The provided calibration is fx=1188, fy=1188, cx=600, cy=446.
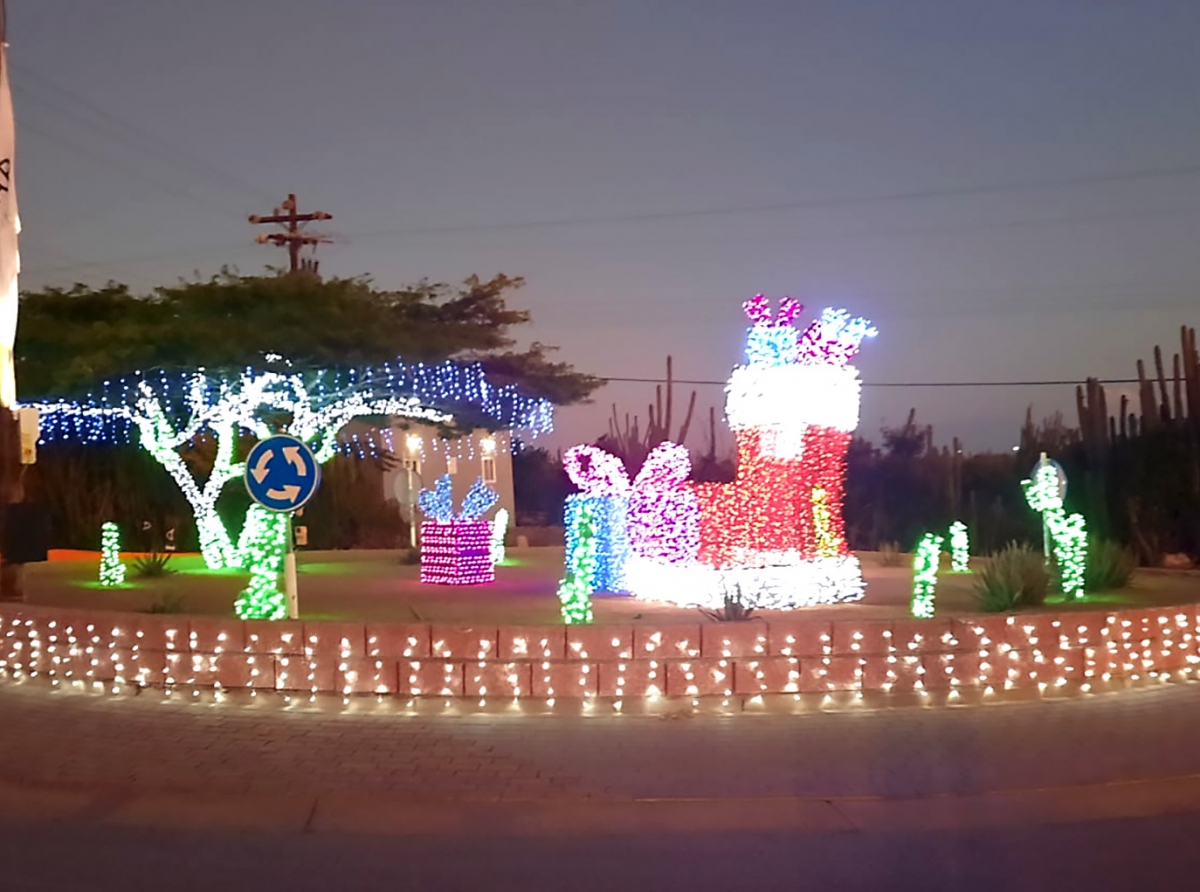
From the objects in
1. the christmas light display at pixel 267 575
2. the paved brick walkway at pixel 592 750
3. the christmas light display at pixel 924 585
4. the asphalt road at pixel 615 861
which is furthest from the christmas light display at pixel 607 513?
the asphalt road at pixel 615 861

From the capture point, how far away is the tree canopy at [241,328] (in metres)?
19.0

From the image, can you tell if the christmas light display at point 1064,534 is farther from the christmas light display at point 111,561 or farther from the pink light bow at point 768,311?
the christmas light display at point 111,561

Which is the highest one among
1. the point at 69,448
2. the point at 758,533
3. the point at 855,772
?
the point at 69,448

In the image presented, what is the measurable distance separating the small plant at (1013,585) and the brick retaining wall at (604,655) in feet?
7.29

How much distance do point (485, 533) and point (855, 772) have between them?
37.5 ft

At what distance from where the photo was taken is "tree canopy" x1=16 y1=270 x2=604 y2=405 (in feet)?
62.5

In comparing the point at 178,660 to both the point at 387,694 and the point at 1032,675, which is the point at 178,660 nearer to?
the point at 387,694

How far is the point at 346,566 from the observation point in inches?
879

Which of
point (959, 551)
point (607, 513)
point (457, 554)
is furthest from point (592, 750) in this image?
point (959, 551)

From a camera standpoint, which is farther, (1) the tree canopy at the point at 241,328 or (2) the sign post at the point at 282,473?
(1) the tree canopy at the point at 241,328

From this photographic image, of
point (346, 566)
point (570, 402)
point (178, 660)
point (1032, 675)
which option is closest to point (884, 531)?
point (570, 402)

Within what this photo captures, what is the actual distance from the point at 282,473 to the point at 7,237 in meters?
4.47

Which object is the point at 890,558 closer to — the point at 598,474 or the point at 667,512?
the point at 598,474

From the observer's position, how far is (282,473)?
10.4 meters
